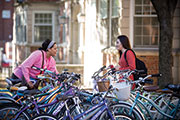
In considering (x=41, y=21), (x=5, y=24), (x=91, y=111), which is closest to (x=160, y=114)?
(x=91, y=111)

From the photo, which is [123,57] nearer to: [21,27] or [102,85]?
[102,85]

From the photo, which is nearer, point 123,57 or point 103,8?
point 123,57

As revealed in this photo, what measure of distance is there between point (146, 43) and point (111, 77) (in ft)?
20.6

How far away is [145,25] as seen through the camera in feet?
42.5

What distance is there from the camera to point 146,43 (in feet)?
42.8

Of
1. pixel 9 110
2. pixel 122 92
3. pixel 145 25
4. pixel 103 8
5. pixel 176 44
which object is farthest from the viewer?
pixel 103 8

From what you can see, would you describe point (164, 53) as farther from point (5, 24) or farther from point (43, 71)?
point (5, 24)

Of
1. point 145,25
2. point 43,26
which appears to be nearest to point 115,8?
point 145,25

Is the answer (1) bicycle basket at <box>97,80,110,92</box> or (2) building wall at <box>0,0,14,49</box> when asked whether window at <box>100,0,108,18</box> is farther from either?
(2) building wall at <box>0,0,14,49</box>

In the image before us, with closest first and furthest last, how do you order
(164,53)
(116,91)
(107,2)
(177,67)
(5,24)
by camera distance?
(116,91), (164,53), (177,67), (107,2), (5,24)

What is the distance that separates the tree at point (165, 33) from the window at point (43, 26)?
17.5 metres

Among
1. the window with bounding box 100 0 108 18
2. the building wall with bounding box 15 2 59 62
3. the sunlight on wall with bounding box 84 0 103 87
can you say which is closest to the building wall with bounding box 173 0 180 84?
the window with bounding box 100 0 108 18

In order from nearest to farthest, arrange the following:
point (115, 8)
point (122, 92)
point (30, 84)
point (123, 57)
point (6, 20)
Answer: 1. point (122, 92)
2. point (30, 84)
3. point (123, 57)
4. point (115, 8)
5. point (6, 20)

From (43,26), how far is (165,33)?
17893 millimetres
